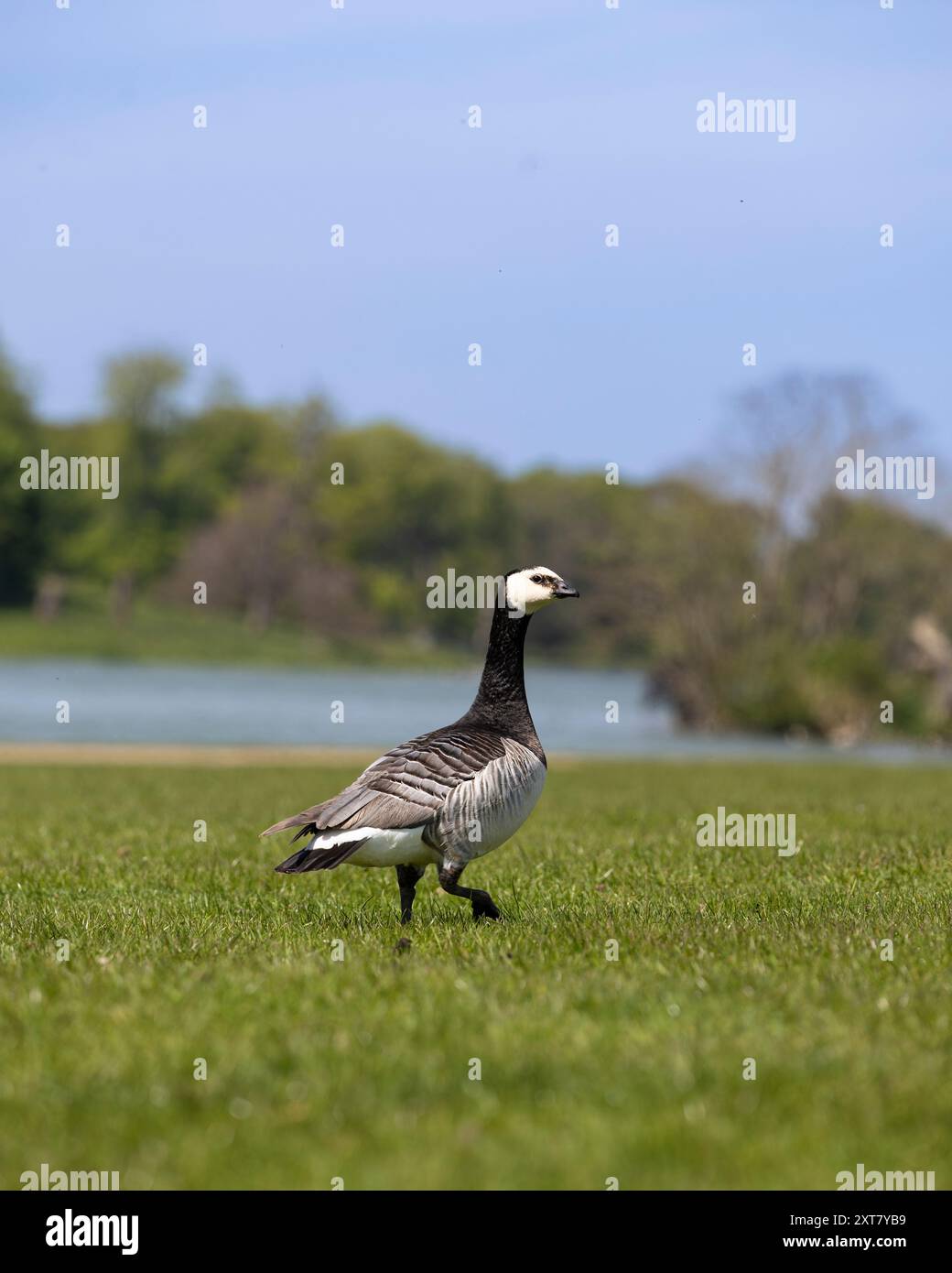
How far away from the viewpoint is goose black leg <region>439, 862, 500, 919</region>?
9562 millimetres

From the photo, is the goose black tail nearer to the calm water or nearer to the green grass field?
the green grass field

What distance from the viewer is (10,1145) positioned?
5.66 meters

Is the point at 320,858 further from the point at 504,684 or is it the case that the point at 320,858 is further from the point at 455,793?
the point at 504,684

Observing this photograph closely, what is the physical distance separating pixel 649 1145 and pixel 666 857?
830cm

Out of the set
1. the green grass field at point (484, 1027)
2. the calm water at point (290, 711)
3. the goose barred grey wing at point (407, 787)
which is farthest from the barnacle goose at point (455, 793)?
the calm water at point (290, 711)

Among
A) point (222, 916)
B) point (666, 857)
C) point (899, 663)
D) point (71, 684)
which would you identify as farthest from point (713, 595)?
point (222, 916)

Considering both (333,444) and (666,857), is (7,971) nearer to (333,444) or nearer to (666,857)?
(666,857)

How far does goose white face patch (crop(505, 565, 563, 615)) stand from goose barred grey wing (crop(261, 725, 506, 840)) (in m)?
1.04

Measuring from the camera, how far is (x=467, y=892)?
973 centimetres

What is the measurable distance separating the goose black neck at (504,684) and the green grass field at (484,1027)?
Result: 137 centimetres

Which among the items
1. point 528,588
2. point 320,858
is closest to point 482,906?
point 320,858

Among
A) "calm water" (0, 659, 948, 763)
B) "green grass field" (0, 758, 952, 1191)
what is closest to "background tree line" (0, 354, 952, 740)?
"calm water" (0, 659, 948, 763)

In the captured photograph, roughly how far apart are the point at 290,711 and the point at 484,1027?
5961cm

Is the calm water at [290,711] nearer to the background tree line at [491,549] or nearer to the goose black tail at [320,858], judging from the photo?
the background tree line at [491,549]
